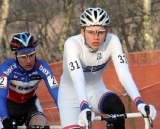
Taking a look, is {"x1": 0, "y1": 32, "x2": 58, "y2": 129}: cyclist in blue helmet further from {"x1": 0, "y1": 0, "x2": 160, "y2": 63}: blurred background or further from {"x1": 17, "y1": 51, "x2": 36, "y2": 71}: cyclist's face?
{"x1": 0, "y1": 0, "x2": 160, "y2": 63}: blurred background

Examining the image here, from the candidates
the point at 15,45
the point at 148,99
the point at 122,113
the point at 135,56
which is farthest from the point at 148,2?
the point at 122,113

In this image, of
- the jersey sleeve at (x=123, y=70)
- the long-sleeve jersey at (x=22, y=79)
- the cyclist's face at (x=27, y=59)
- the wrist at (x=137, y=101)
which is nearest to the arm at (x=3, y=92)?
the long-sleeve jersey at (x=22, y=79)

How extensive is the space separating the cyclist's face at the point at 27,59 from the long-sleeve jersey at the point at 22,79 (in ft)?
0.35

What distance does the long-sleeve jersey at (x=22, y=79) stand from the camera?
6094mm

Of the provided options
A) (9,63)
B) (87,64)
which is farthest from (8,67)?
(87,64)

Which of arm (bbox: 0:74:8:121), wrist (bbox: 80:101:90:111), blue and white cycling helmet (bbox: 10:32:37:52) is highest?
blue and white cycling helmet (bbox: 10:32:37:52)

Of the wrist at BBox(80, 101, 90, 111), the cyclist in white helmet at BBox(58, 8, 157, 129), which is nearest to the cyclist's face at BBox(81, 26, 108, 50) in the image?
the cyclist in white helmet at BBox(58, 8, 157, 129)

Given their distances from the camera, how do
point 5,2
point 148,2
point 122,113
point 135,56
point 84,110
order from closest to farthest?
point 84,110 < point 122,113 < point 135,56 < point 5,2 < point 148,2

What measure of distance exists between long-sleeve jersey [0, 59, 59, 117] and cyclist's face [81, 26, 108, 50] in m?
Answer: 1.00

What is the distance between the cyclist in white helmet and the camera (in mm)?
5148

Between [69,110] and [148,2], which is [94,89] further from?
[148,2]

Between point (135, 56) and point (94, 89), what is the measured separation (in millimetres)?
6776

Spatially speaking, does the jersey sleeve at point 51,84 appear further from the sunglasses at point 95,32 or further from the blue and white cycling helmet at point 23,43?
the sunglasses at point 95,32

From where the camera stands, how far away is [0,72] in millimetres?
6168
